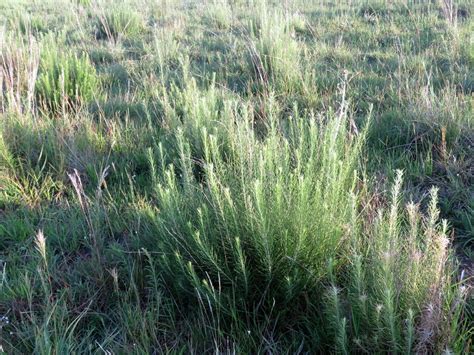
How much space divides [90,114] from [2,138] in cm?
81

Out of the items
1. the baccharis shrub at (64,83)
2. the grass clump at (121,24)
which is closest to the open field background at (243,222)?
the baccharis shrub at (64,83)

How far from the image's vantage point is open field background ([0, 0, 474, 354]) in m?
1.77

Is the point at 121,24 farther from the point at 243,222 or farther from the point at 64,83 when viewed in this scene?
the point at 243,222

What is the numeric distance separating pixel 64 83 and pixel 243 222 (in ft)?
9.10

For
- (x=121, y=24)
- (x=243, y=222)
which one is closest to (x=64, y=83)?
(x=243, y=222)

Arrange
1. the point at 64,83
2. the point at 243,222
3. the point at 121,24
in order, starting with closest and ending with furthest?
the point at 243,222 < the point at 64,83 < the point at 121,24

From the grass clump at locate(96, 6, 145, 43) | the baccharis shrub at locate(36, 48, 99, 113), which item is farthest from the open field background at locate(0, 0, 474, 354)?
the grass clump at locate(96, 6, 145, 43)

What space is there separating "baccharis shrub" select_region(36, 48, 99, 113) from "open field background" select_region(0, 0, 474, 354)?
0.07 feet

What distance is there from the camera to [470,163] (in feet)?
9.98

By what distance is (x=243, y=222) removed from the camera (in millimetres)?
2049

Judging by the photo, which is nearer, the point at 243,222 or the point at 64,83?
the point at 243,222

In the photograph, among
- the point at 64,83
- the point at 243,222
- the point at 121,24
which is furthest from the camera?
the point at 121,24

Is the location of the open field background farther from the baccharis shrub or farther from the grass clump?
the grass clump

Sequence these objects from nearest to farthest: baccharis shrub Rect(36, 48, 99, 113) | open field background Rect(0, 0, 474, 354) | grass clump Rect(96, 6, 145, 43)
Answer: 1. open field background Rect(0, 0, 474, 354)
2. baccharis shrub Rect(36, 48, 99, 113)
3. grass clump Rect(96, 6, 145, 43)
